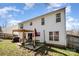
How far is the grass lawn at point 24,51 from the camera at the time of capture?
5828 mm

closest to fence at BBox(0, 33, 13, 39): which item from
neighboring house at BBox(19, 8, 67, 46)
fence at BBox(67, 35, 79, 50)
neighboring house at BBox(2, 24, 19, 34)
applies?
neighboring house at BBox(2, 24, 19, 34)

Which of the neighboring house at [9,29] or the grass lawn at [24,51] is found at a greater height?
the neighboring house at [9,29]

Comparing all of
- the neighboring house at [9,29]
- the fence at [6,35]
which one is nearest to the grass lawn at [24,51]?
the fence at [6,35]

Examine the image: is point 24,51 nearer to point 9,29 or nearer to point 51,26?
point 9,29

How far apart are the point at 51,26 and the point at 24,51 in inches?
41.7

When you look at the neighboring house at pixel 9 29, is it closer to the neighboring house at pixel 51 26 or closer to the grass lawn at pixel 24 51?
the neighboring house at pixel 51 26

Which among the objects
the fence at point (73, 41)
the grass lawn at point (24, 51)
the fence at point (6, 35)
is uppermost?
the fence at point (6, 35)

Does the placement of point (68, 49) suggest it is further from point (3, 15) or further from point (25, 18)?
point (3, 15)

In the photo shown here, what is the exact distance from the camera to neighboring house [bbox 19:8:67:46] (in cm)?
591

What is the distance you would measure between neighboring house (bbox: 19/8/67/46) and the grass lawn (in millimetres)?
221

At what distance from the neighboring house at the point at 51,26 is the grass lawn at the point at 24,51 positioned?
0.73 feet

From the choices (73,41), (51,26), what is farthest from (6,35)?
(73,41)

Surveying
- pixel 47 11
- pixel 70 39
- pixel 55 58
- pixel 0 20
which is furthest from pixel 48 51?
pixel 0 20

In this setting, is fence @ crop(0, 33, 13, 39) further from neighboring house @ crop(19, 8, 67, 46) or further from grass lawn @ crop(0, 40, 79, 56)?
neighboring house @ crop(19, 8, 67, 46)
